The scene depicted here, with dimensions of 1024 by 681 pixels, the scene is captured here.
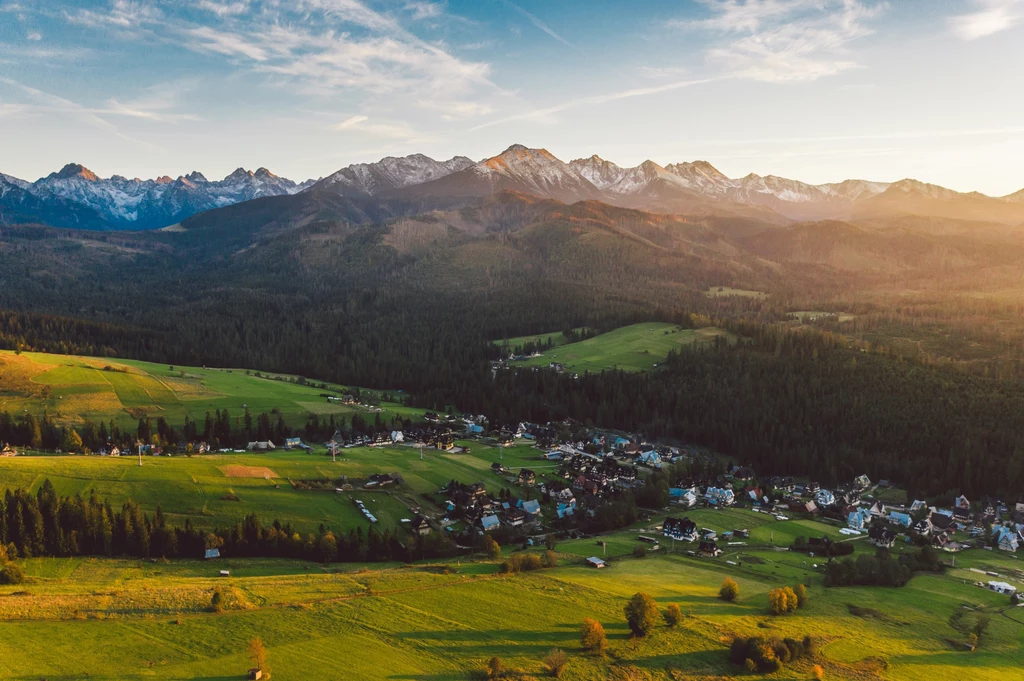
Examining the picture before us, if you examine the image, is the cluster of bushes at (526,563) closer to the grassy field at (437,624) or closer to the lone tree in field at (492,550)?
the grassy field at (437,624)

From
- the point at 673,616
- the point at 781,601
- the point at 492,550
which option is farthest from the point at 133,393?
the point at 781,601

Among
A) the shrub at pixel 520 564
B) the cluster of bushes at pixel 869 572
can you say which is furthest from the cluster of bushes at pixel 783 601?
the shrub at pixel 520 564

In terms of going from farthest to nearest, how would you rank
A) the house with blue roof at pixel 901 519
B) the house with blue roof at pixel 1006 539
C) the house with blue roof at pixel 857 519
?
the house with blue roof at pixel 901 519, the house with blue roof at pixel 857 519, the house with blue roof at pixel 1006 539

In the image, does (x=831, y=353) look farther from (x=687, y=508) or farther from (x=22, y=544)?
(x=22, y=544)

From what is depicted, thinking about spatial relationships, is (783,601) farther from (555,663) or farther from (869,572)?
(555,663)

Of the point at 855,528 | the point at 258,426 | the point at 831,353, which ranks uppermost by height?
the point at 831,353

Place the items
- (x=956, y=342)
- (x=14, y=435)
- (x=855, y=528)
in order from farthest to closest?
1. (x=956, y=342)
2. (x=14, y=435)
3. (x=855, y=528)

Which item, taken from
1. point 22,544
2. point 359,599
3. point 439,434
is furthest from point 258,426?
point 359,599
